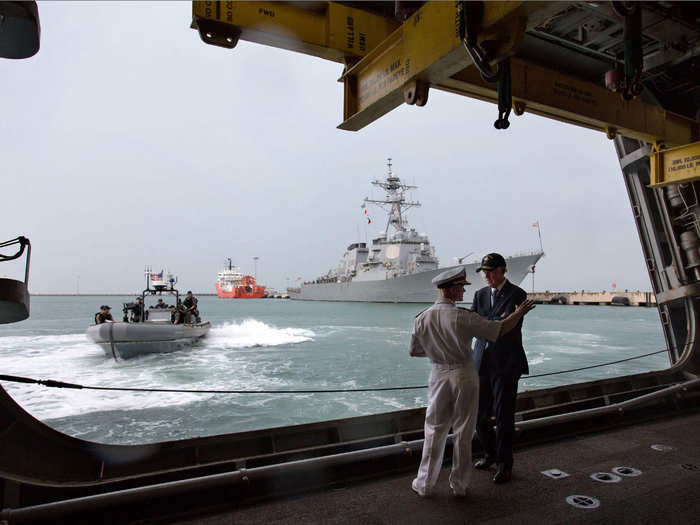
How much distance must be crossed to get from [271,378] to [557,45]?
10.5m

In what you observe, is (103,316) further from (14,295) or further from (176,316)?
A: (14,295)

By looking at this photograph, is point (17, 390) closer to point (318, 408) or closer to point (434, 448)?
point (318, 408)

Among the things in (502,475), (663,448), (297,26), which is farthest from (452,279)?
(663,448)

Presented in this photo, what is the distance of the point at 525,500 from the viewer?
2.56 meters

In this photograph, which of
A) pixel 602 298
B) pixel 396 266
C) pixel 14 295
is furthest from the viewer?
pixel 602 298

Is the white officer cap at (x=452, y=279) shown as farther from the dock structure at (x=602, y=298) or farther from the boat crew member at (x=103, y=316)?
the dock structure at (x=602, y=298)

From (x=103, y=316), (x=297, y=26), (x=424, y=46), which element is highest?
(x=297, y=26)

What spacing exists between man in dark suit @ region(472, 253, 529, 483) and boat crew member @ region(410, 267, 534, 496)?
0.30 m

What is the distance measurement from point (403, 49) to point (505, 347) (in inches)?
84.8

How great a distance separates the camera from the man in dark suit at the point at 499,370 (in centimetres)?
284

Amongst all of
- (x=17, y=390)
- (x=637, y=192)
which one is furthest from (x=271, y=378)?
(x=637, y=192)

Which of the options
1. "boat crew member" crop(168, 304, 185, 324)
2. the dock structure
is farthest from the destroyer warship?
"boat crew member" crop(168, 304, 185, 324)

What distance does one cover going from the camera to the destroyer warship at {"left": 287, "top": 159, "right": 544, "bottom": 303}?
133 ft

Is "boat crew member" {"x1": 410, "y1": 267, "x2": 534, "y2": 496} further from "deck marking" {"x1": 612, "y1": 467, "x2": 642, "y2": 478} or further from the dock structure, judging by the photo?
the dock structure
